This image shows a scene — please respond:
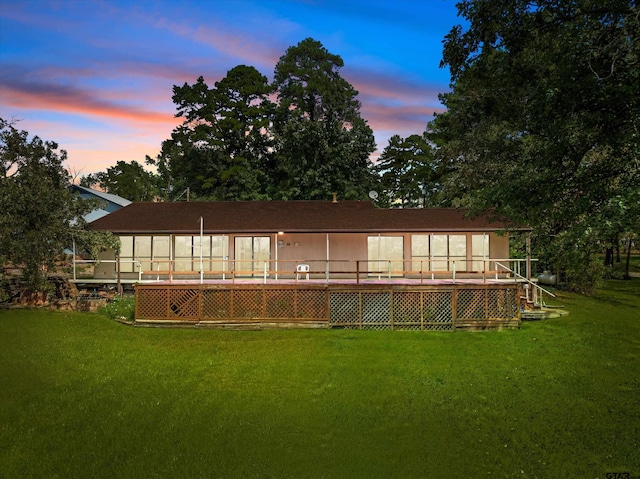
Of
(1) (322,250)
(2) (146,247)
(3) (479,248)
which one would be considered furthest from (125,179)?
(3) (479,248)

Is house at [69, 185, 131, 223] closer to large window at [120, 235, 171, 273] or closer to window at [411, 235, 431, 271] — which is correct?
large window at [120, 235, 171, 273]

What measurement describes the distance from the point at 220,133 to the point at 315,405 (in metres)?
36.0

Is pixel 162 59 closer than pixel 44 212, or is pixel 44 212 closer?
pixel 44 212

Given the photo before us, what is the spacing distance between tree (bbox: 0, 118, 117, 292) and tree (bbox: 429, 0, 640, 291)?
52.1 ft

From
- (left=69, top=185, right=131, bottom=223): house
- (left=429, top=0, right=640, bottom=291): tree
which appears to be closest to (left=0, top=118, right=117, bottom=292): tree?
(left=69, top=185, right=131, bottom=223): house

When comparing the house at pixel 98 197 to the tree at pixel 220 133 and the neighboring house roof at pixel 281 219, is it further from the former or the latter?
the neighboring house roof at pixel 281 219

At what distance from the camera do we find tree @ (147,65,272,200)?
40062mm

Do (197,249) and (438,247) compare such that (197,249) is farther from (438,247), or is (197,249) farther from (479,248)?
(479,248)

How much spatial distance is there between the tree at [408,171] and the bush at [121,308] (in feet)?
94.1

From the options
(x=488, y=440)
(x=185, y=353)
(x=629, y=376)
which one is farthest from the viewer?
(x=185, y=353)

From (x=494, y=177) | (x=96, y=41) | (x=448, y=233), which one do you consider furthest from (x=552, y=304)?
(x=96, y=41)

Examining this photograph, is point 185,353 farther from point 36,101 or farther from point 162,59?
point 36,101

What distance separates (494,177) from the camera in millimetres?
24641

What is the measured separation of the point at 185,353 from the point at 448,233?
1436 cm
